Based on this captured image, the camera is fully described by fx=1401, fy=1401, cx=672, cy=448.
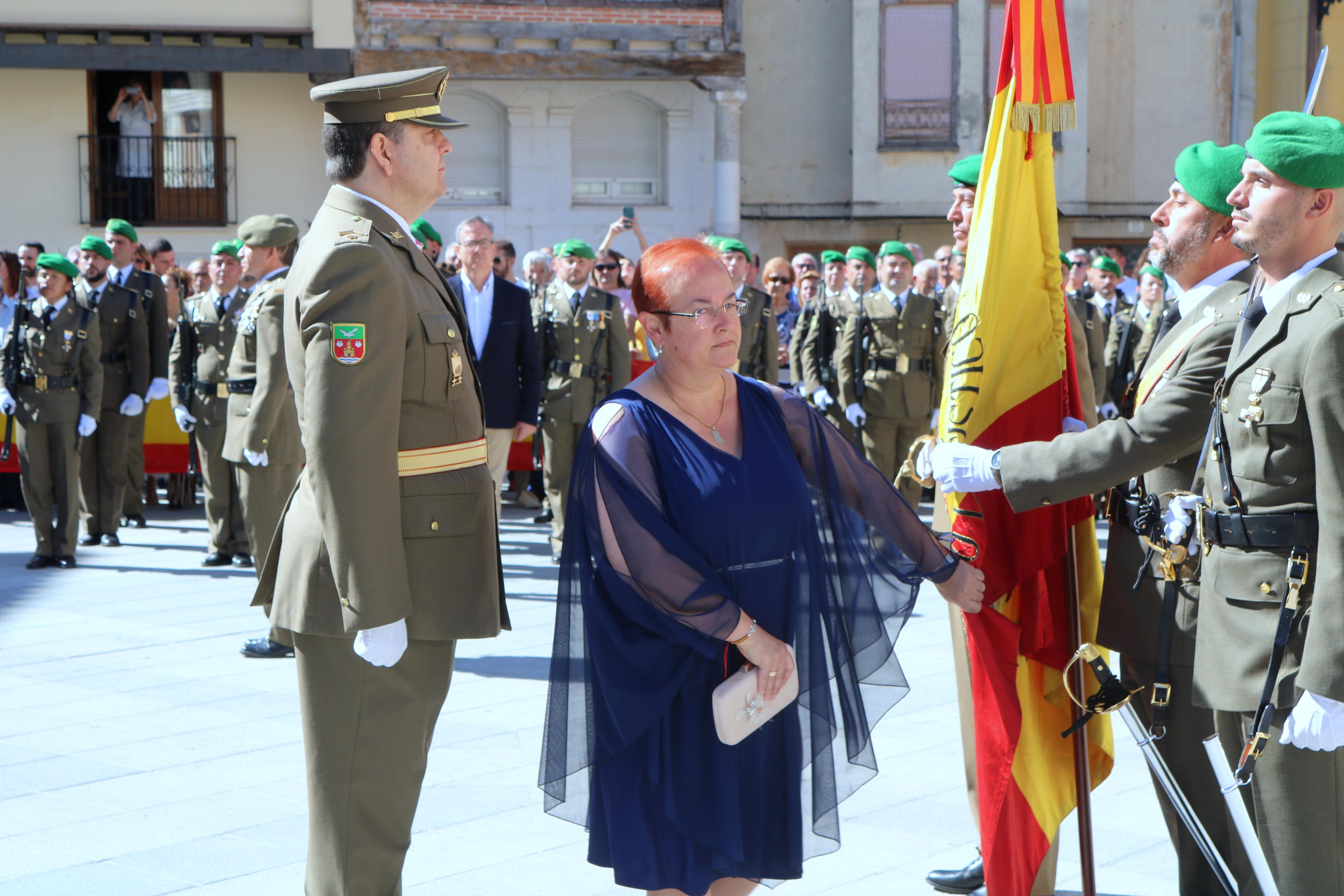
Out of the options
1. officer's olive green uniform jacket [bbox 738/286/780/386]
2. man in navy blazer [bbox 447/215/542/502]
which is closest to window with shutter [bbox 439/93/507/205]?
officer's olive green uniform jacket [bbox 738/286/780/386]

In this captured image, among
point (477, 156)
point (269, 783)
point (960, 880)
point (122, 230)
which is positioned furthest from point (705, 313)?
point (477, 156)

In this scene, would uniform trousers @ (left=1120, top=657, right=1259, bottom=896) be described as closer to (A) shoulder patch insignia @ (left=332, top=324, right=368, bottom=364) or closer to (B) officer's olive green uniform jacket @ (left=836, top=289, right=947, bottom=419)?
(A) shoulder patch insignia @ (left=332, top=324, right=368, bottom=364)

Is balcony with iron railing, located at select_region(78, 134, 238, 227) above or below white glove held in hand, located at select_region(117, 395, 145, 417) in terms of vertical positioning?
above

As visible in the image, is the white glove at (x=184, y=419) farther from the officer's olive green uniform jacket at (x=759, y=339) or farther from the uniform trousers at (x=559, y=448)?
the officer's olive green uniform jacket at (x=759, y=339)

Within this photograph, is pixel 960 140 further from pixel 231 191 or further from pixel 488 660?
pixel 488 660

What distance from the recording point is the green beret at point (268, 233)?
6.49 m

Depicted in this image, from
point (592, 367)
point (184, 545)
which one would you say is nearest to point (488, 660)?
point (592, 367)

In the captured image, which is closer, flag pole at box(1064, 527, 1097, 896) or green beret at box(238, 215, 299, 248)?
flag pole at box(1064, 527, 1097, 896)

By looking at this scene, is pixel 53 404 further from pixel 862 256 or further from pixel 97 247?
pixel 862 256

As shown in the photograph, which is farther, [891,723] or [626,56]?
[626,56]

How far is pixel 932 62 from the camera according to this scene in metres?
21.6

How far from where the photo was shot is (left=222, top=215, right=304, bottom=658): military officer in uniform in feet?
20.7

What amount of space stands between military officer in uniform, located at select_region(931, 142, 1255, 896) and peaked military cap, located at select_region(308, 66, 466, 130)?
1.45m

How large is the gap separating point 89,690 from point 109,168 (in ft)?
51.7
